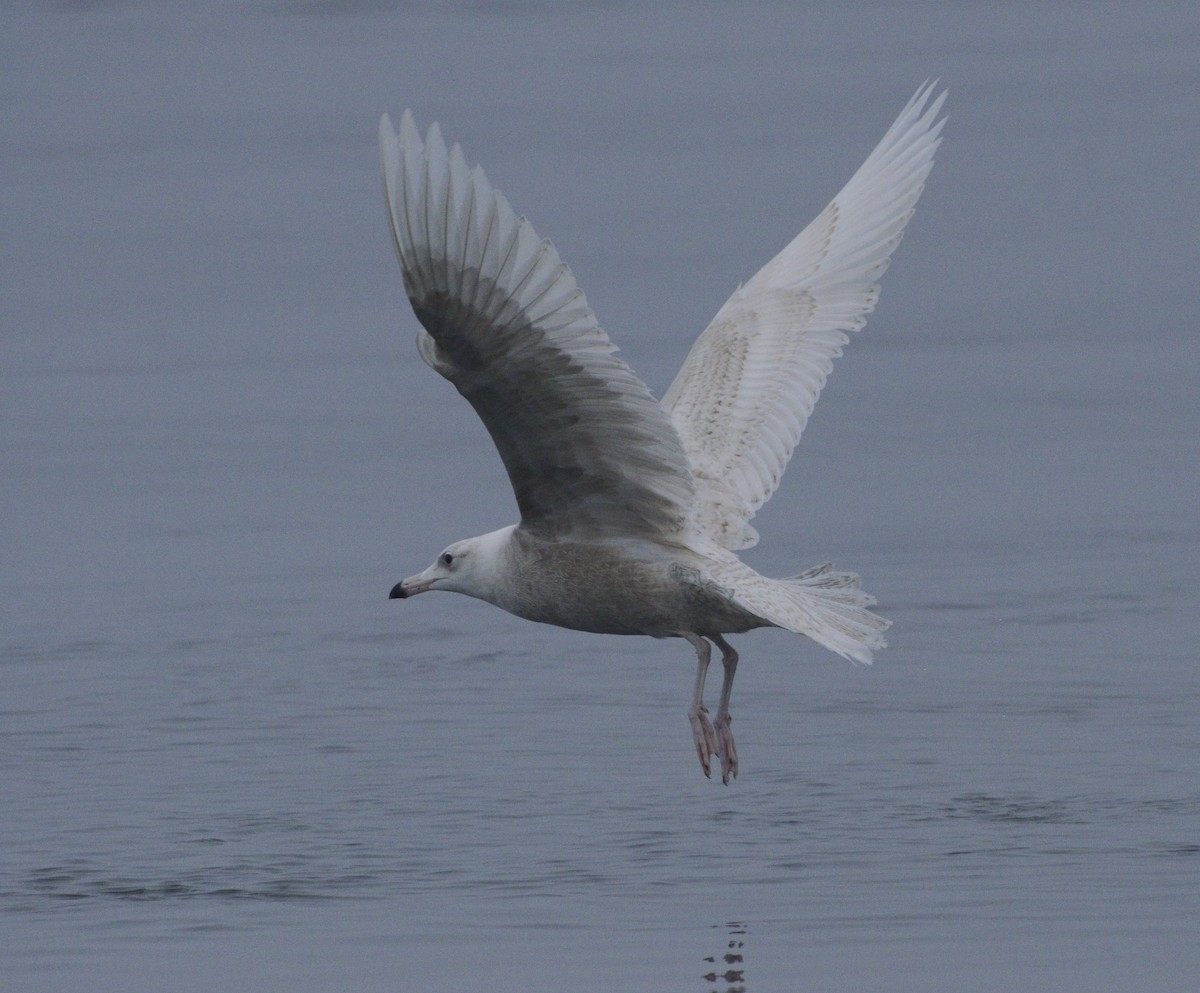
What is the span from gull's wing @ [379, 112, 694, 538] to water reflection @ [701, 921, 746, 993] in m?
1.79

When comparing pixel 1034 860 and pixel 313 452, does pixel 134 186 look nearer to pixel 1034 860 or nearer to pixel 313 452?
pixel 313 452

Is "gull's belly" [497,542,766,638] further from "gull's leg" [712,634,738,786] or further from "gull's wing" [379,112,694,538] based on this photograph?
"gull's wing" [379,112,694,538]

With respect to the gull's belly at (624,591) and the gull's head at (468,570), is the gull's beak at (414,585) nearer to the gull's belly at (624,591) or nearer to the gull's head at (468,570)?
the gull's head at (468,570)

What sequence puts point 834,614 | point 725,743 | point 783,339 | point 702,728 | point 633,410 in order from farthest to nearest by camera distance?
point 783,339, point 725,743, point 702,728, point 834,614, point 633,410

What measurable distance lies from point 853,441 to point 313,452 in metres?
3.18

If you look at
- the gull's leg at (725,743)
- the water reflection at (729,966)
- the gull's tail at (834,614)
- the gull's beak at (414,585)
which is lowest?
the water reflection at (729,966)

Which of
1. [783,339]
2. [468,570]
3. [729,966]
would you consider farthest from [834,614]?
[729,966]

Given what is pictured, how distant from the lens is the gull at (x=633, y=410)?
9.05m

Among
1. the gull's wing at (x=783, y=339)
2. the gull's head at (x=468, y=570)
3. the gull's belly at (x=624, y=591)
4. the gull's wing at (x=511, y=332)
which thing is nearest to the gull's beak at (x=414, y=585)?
the gull's head at (x=468, y=570)

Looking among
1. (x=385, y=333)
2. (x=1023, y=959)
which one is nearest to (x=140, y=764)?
(x=1023, y=959)

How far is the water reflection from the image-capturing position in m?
8.42

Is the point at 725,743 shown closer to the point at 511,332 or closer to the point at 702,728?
the point at 702,728

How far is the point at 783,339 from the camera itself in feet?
39.6

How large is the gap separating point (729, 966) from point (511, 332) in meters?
2.05
